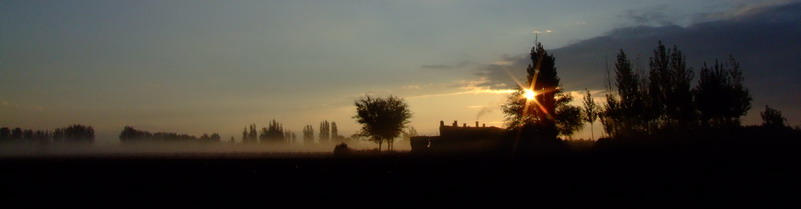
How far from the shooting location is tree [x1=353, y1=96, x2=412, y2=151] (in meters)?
79.5

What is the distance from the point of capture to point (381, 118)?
79312mm

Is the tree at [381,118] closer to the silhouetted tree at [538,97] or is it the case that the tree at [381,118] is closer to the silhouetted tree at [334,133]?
the silhouetted tree at [538,97]

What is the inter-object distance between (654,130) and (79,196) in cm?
4564

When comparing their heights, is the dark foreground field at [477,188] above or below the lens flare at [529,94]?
below

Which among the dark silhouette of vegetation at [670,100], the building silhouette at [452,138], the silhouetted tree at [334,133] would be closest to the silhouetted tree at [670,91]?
the dark silhouette of vegetation at [670,100]

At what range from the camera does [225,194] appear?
18.5 m

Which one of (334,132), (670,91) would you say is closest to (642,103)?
(670,91)

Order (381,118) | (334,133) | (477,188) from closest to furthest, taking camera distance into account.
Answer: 1. (477,188)
2. (381,118)
3. (334,133)

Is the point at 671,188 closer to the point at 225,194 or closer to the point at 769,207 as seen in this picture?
the point at 769,207

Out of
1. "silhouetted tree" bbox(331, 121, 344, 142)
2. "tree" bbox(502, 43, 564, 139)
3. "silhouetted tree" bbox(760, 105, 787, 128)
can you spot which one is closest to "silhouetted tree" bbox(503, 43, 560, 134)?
"tree" bbox(502, 43, 564, 139)

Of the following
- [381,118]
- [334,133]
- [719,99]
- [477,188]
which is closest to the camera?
[477,188]

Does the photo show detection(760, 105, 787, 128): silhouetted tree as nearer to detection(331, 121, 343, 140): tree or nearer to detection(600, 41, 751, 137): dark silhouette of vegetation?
detection(600, 41, 751, 137): dark silhouette of vegetation

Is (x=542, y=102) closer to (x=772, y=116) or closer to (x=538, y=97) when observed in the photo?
(x=538, y=97)

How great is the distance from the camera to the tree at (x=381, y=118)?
261ft
